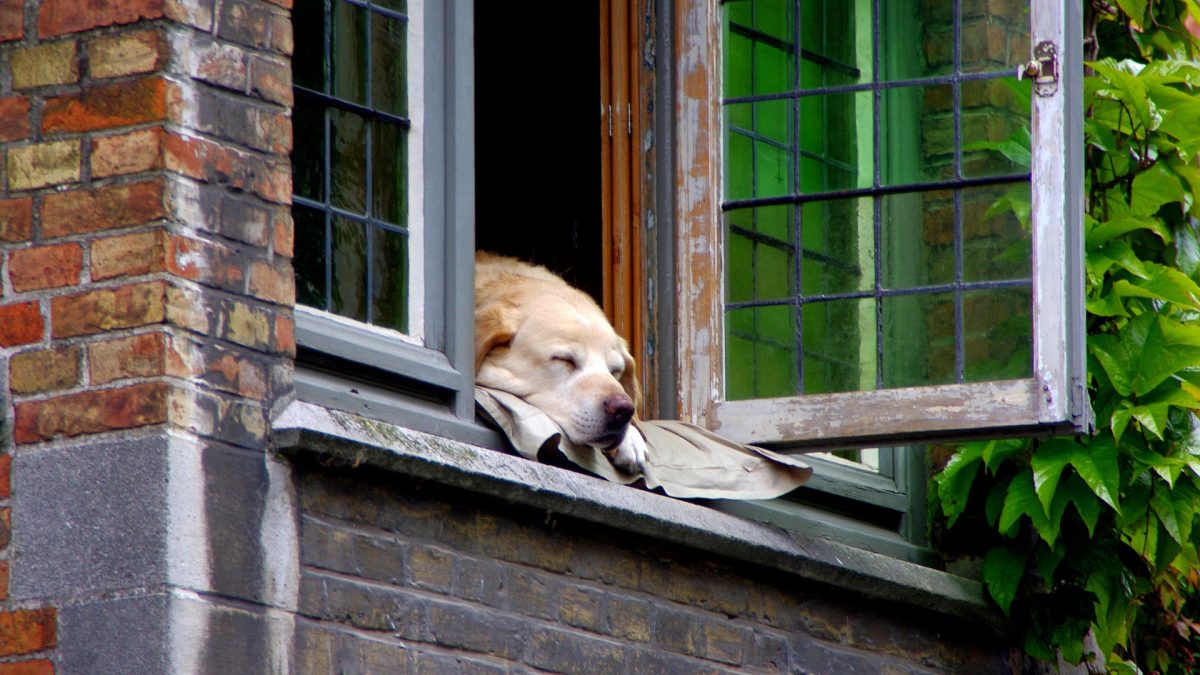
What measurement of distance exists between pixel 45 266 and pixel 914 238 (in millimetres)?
2482

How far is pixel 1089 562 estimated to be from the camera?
6.71 m

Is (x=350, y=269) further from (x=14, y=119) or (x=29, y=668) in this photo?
(x=29, y=668)

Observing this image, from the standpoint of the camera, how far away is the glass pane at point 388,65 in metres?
5.41

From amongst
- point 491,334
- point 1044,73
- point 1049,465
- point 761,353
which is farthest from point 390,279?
point 1049,465

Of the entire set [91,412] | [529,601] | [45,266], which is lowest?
[529,601]

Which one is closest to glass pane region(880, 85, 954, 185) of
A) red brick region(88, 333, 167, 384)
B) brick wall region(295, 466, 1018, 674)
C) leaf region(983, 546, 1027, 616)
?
brick wall region(295, 466, 1018, 674)

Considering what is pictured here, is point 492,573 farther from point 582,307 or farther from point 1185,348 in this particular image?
point 1185,348

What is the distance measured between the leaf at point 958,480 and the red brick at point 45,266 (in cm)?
Answer: 312

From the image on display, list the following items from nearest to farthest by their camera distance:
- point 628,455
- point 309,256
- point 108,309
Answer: point 108,309 → point 309,256 → point 628,455

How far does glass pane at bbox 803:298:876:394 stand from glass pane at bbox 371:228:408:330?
1287 mm

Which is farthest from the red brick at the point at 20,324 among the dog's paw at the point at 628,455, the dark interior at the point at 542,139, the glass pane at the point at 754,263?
the dark interior at the point at 542,139

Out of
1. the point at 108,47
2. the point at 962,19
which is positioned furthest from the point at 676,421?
the point at 108,47

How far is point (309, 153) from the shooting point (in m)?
5.23

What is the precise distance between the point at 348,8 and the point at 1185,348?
270 centimetres
